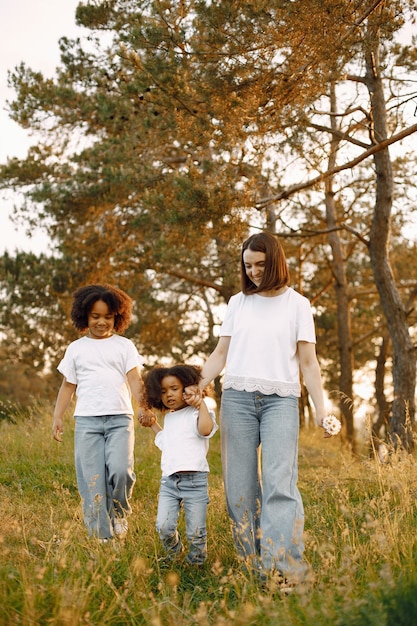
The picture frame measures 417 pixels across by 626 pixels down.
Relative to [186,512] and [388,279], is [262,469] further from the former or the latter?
[388,279]

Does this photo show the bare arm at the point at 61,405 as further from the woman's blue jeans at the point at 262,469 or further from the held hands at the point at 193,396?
the woman's blue jeans at the point at 262,469

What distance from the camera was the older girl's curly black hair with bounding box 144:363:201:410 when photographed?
4.75 m

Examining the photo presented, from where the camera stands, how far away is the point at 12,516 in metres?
6.23

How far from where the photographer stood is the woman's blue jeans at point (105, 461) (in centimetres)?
514

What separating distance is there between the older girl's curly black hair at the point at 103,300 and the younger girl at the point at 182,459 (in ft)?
2.54

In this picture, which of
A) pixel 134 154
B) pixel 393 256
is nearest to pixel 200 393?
pixel 134 154

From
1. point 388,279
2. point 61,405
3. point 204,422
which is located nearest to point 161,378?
point 204,422

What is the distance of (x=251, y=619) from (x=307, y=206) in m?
14.9

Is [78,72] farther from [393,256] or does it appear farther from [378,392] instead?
[378,392]

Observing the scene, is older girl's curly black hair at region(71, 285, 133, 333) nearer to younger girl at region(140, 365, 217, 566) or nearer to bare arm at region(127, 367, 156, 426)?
bare arm at region(127, 367, 156, 426)

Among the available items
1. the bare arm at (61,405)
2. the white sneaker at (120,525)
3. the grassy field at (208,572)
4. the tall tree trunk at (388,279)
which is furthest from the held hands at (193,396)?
the tall tree trunk at (388,279)

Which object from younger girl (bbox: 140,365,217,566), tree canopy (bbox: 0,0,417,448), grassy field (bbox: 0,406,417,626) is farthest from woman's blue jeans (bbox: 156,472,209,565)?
tree canopy (bbox: 0,0,417,448)

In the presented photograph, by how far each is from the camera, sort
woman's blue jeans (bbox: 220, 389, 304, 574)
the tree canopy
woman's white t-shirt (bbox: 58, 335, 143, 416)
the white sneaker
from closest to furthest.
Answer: woman's blue jeans (bbox: 220, 389, 304, 574), the white sneaker, woman's white t-shirt (bbox: 58, 335, 143, 416), the tree canopy

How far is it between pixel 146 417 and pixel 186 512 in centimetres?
66
